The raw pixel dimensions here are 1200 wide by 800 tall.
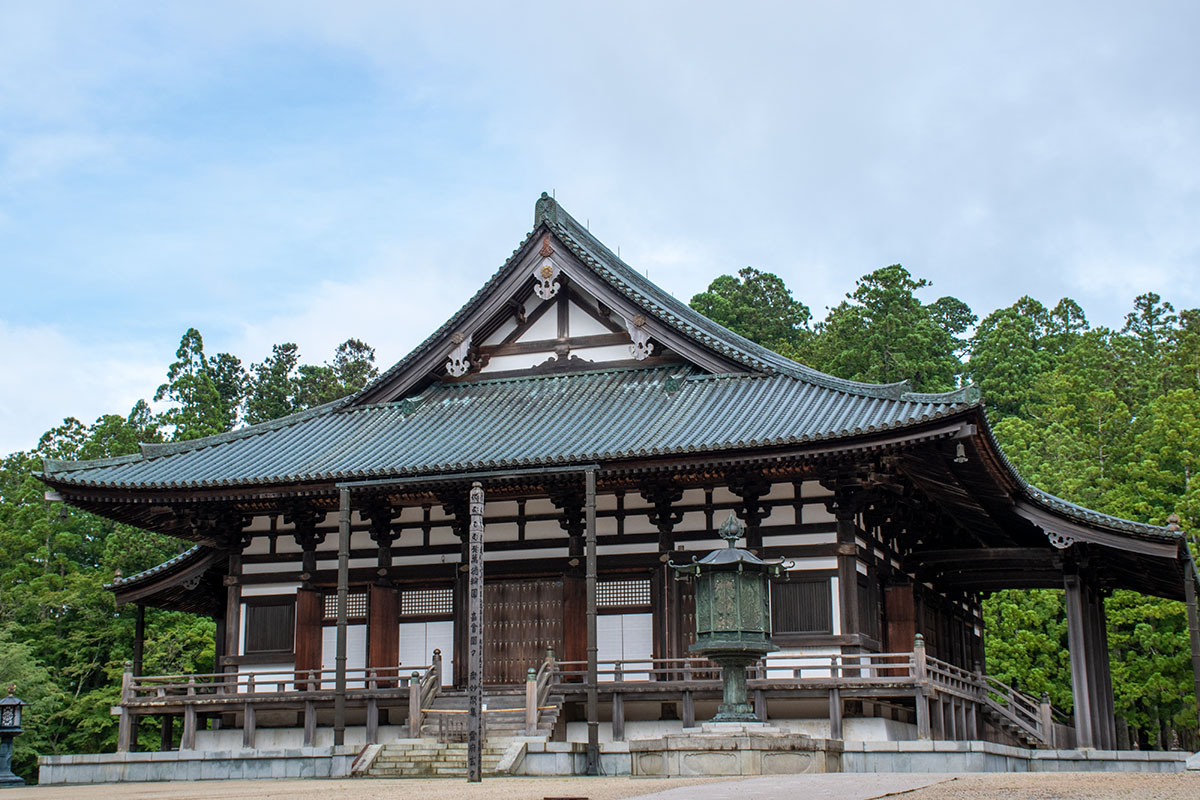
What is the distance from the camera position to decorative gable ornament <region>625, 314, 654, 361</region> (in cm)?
2750

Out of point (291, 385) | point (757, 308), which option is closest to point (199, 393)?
point (291, 385)

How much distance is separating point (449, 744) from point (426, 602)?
5.09 meters

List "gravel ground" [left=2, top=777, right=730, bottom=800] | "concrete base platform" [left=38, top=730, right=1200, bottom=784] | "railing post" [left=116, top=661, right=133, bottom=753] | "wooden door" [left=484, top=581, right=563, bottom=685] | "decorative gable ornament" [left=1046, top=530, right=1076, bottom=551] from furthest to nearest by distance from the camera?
"wooden door" [left=484, top=581, right=563, bottom=685] < "railing post" [left=116, top=661, right=133, bottom=753] < "decorative gable ornament" [left=1046, top=530, right=1076, bottom=551] < "concrete base platform" [left=38, top=730, right=1200, bottom=784] < "gravel ground" [left=2, top=777, right=730, bottom=800]

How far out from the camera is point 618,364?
2855 cm

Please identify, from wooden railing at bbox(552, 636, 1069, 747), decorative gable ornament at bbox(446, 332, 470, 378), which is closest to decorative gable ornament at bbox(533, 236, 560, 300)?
decorative gable ornament at bbox(446, 332, 470, 378)

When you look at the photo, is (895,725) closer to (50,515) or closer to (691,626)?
(691,626)

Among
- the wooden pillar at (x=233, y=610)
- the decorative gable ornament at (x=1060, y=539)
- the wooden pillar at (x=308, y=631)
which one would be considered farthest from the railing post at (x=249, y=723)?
the decorative gable ornament at (x=1060, y=539)

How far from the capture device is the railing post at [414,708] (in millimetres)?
22609

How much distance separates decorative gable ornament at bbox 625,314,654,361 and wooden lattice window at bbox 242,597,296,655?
8894 mm

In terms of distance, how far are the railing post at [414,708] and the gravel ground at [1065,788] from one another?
1080 centimetres

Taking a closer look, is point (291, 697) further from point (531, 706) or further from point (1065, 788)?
point (1065, 788)

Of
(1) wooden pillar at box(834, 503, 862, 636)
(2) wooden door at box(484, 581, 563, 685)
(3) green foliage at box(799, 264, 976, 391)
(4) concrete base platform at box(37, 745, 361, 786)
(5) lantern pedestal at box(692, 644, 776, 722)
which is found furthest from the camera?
(3) green foliage at box(799, 264, 976, 391)

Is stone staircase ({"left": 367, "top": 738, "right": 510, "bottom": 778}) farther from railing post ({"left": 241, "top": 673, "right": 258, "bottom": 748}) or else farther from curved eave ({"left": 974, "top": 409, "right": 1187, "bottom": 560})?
curved eave ({"left": 974, "top": 409, "right": 1187, "bottom": 560})

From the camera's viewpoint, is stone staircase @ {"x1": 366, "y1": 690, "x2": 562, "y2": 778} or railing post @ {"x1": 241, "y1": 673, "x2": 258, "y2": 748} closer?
stone staircase @ {"x1": 366, "y1": 690, "x2": 562, "y2": 778}
